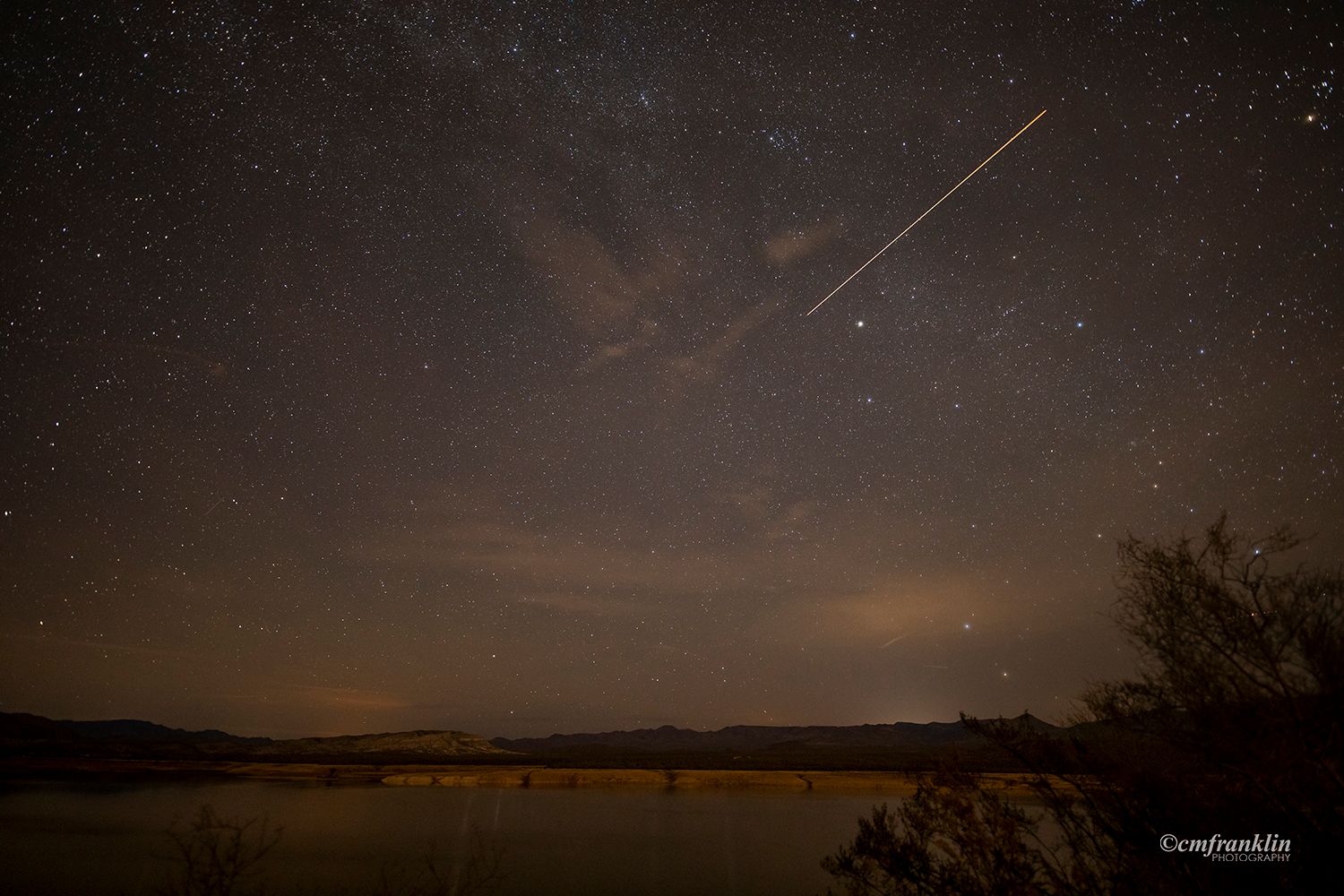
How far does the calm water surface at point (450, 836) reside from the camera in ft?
66.7

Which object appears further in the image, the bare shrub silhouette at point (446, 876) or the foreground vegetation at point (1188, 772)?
the bare shrub silhouette at point (446, 876)

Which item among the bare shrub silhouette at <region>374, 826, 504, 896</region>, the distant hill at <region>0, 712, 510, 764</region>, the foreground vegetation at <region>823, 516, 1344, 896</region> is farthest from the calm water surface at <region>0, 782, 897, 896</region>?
the distant hill at <region>0, 712, 510, 764</region>

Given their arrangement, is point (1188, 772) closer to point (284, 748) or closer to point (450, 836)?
point (450, 836)

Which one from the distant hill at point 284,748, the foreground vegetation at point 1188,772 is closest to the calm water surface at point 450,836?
the foreground vegetation at point 1188,772

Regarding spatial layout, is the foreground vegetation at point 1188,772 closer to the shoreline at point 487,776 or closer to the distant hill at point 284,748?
Result: the shoreline at point 487,776

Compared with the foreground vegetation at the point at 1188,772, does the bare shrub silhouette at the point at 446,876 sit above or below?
below

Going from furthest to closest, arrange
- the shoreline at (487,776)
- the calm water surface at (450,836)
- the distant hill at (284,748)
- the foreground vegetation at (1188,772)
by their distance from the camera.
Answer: the distant hill at (284,748) → the shoreline at (487,776) → the calm water surface at (450,836) → the foreground vegetation at (1188,772)

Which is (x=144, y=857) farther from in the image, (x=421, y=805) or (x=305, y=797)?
(x=305, y=797)

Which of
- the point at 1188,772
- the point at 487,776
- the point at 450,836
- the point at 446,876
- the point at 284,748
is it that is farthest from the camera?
the point at 284,748

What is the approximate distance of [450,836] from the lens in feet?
93.2

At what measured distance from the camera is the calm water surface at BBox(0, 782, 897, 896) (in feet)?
66.7

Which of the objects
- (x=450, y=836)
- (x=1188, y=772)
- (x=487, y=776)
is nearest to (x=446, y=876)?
(x=450, y=836)

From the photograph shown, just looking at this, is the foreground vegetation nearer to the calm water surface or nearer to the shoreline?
the calm water surface

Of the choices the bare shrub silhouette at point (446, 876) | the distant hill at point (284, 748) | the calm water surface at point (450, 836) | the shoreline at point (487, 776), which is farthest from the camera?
the distant hill at point (284, 748)
